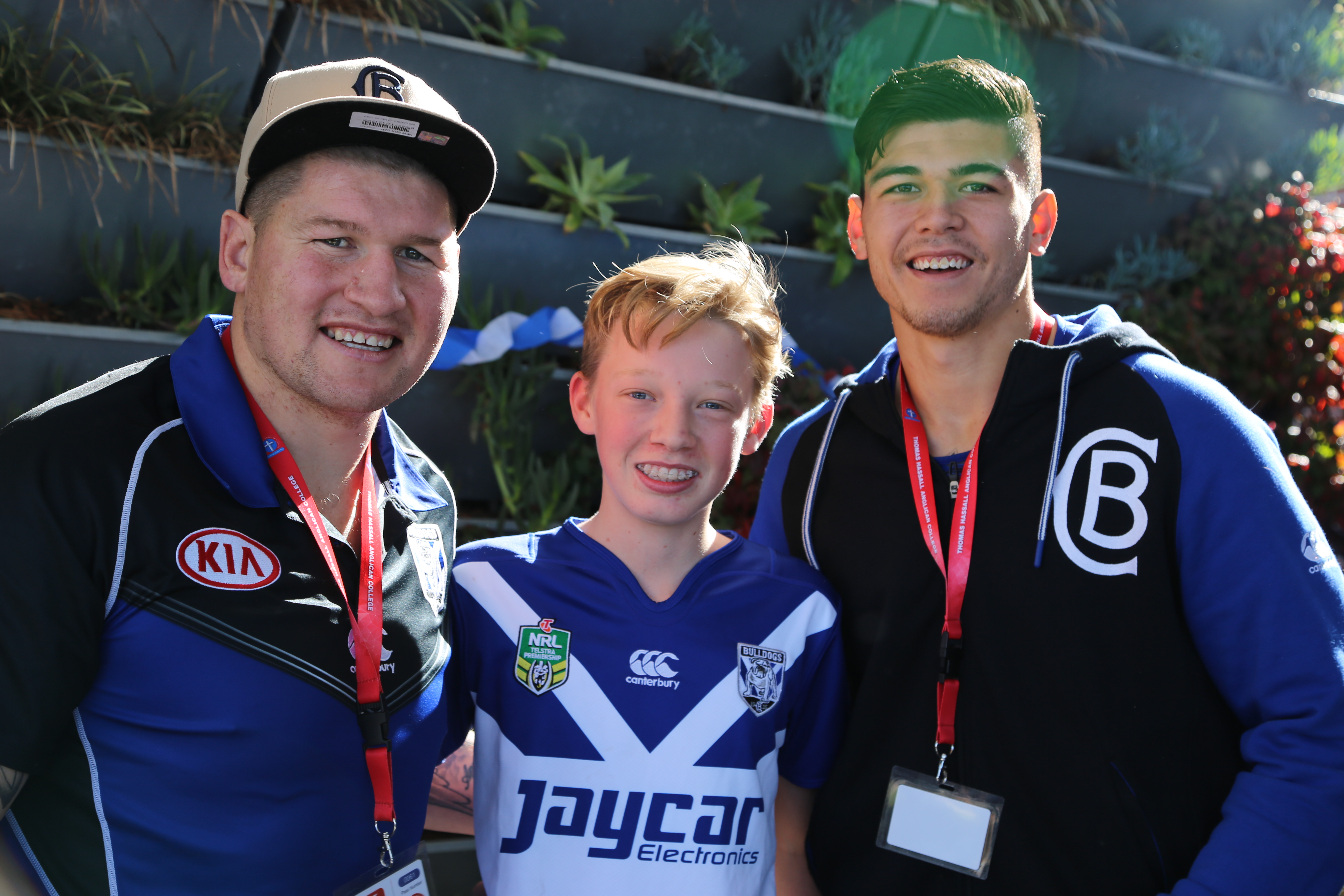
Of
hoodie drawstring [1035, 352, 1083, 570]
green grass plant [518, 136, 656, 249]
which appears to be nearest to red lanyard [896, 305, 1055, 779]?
hoodie drawstring [1035, 352, 1083, 570]

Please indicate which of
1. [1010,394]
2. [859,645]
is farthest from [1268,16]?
[859,645]

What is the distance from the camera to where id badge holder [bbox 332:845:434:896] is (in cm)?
150

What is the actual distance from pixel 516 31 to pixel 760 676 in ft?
10.3

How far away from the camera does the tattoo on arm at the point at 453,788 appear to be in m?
2.06

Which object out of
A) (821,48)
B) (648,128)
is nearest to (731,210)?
(648,128)

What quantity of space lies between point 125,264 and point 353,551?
2.74m

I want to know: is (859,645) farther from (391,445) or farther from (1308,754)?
(391,445)

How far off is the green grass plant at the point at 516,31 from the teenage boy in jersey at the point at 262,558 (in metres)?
2.35

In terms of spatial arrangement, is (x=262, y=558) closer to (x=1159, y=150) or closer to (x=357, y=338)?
(x=357, y=338)

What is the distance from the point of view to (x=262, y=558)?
1.49 metres

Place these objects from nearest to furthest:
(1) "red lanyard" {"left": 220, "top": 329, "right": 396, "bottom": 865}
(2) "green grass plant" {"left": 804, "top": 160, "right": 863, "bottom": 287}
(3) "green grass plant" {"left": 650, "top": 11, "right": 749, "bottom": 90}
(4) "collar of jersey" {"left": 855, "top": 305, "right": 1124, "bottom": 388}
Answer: (1) "red lanyard" {"left": 220, "top": 329, "right": 396, "bottom": 865} → (4) "collar of jersey" {"left": 855, "top": 305, "right": 1124, "bottom": 388} → (3) "green grass plant" {"left": 650, "top": 11, "right": 749, "bottom": 90} → (2) "green grass plant" {"left": 804, "top": 160, "right": 863, "bottom": 287}

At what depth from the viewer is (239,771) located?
1.41 meters

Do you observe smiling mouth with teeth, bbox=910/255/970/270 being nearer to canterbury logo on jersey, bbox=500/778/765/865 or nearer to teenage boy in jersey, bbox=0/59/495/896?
teenage boy in jersey, bbox=0/59/495/896

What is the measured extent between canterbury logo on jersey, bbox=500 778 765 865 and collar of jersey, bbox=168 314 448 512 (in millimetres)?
719
